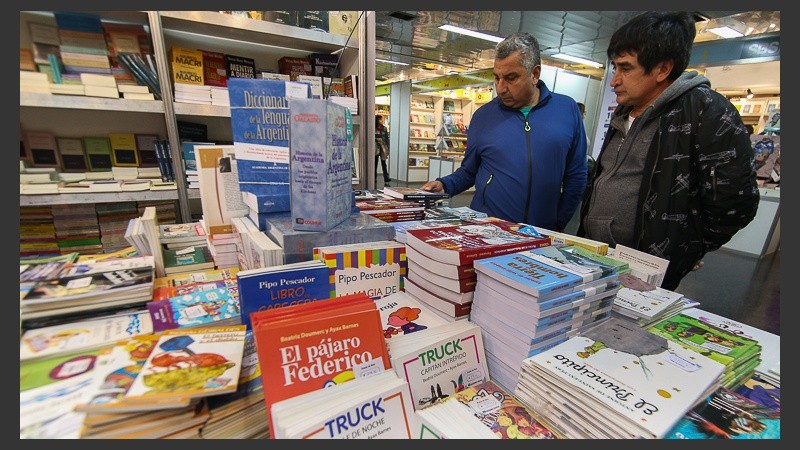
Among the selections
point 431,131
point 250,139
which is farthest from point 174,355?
point 431,131

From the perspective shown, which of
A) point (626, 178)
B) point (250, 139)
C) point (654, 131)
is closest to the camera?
point (250, 139)

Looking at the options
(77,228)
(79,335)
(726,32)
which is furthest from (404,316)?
(726,32)

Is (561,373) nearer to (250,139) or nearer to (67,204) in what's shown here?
(250,139)

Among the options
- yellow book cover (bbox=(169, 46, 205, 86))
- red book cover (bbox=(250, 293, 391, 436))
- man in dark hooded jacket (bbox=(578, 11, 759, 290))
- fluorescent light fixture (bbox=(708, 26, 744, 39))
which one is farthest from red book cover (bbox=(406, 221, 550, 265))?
fluorescent light fixture (bbox=(708, 26, 744, 39))

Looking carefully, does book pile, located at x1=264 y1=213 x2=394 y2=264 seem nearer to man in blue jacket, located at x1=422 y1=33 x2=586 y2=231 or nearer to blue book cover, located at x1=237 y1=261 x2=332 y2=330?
blue book cover, located at x1=237 y1=261 x2=332 y2=330

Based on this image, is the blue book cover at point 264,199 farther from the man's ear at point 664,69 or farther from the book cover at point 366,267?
the man's ear at point 664,69

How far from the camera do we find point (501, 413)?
0.75 metres

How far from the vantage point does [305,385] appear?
2.29ft

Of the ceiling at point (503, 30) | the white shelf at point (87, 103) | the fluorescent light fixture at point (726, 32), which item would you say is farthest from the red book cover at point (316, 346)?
the fluorescent light fixture at point (726, 32)

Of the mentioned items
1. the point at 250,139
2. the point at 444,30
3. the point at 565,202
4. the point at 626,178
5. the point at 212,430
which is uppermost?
the point at 444,30

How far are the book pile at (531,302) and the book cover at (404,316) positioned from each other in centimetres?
13

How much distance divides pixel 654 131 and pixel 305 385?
1654 millimetres

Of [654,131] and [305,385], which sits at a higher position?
[654,131]

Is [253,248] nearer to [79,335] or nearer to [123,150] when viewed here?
[79,335]
